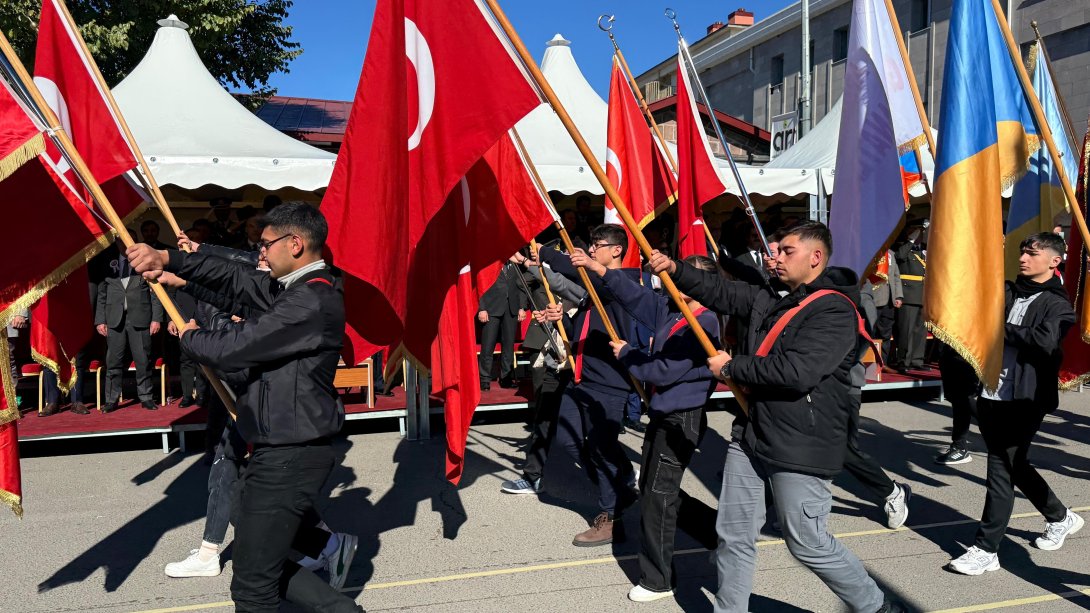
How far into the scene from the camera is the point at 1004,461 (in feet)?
14.7

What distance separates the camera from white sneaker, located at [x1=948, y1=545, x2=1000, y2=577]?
441cm

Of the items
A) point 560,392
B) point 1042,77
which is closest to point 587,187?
point 560,392

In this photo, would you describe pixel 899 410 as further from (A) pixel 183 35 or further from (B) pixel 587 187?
(A) pixel 183 35

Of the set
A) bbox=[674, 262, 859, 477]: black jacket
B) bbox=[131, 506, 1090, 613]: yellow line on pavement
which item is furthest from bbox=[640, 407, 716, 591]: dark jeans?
bbox=[674, 262, 859, 477]: black jacket

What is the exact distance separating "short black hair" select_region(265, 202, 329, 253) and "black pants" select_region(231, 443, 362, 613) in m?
0.87

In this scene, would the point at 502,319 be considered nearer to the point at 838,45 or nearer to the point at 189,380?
the point at 189,380

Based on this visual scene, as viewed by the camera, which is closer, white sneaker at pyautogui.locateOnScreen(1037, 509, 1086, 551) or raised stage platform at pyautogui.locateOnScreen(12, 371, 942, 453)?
white sneaker at pyautogui.locateOnScreen(1037, 509, 1086, 551)

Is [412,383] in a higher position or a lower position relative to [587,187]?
lower

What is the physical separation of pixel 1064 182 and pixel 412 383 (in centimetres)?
542

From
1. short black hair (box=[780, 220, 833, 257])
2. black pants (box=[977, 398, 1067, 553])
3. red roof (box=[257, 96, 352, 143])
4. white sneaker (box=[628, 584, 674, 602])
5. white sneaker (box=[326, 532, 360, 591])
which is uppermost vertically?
red roof (box=[257, 96, 352, 143])

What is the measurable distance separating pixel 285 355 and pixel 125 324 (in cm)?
623

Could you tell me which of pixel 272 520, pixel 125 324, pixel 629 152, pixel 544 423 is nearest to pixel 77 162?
pixel 272 520

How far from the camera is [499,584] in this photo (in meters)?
4.36

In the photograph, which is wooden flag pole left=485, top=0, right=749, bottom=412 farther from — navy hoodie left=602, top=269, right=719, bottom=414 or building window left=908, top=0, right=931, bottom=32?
building window left=908, top=0, right=931, bottom=32
